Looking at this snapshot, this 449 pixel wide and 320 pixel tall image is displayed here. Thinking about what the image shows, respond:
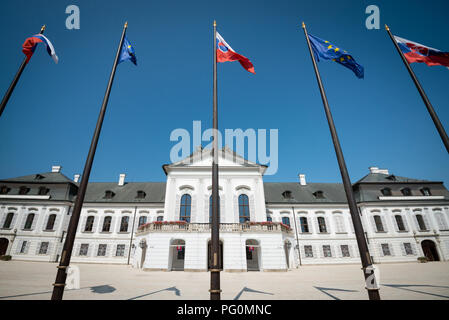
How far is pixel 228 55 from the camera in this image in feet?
25.6

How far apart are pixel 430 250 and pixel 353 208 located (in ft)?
107

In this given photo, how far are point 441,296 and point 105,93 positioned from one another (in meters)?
13.1

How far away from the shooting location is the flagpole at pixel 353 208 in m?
4.90

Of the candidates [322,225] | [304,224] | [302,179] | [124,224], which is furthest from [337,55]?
[124,224]

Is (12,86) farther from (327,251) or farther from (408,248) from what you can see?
(408,248)

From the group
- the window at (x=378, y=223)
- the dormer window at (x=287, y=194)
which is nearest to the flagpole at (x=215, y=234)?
the dormer window at (x=287, y=194)

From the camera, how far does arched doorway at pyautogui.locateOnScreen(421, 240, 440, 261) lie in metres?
26.8

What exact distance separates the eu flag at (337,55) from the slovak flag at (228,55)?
9.02ft

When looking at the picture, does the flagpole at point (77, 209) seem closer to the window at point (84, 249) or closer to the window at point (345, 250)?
the window at point (84, 249)

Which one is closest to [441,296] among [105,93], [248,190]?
[105,93]

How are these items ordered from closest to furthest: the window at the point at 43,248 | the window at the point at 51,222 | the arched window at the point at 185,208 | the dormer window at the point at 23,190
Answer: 1. the arched window at the point at 185,208
2. the window at the point at 43,248
3. the window at the point at 51,222
4. the dormer window at the point at 23,190

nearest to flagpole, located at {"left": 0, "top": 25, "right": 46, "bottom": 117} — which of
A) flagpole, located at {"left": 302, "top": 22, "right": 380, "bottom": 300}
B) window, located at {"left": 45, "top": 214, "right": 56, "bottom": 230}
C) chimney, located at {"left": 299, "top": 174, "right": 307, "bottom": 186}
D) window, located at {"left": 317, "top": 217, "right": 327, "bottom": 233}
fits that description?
flagpole, located at {"left": 302, "top": 22, "right": 380, "bottom": 300}

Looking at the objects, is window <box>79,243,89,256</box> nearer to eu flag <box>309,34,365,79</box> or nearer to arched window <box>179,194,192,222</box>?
arched window <box>179,194,192,222</box>
